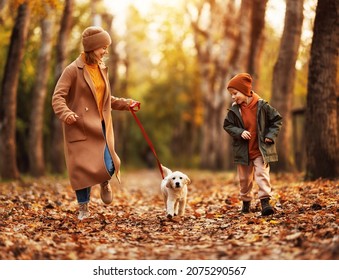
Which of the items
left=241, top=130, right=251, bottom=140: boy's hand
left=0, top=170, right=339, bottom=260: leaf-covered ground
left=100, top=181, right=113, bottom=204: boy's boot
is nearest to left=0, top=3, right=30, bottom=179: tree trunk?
left=0, top=170, right=339, bottom=260: leaf-covered ground

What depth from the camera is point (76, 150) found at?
29.8 ft

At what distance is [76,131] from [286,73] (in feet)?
31.9

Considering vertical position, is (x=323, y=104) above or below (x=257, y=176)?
above

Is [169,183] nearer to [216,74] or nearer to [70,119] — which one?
[70,119]

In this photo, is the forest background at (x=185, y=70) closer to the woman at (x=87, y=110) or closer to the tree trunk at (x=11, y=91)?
the tree trunk at (x=11, y=91)

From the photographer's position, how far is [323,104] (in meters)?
13.2

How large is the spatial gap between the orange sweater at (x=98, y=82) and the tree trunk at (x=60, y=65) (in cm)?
1378

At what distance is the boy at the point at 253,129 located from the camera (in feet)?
29.6

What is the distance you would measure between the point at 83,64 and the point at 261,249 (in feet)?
12.7

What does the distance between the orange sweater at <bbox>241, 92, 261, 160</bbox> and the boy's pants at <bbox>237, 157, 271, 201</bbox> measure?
0.12 m

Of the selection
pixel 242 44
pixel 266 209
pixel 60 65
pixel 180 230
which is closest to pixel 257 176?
pixel 266 209

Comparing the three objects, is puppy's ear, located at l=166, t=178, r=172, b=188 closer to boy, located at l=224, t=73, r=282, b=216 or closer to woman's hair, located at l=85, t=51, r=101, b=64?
boy, located at l=224, t=73, r=282, b=216

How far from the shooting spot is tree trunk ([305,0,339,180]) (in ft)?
42.9

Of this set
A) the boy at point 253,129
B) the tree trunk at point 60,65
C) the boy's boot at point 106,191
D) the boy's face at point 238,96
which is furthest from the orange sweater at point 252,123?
the tree trunk at point 60,65
